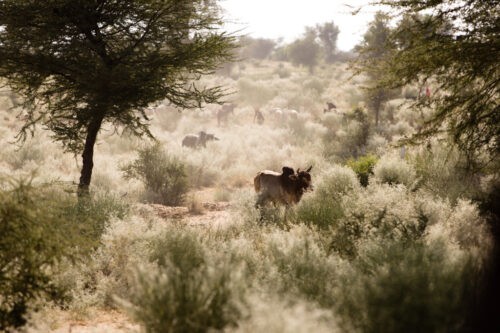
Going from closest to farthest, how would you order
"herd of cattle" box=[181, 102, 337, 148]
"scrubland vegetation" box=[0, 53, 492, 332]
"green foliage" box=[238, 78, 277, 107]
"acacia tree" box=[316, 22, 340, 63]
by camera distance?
"scrubland vegetation" box=[0, 53, 492, 332] < "herd of cattle" box=[181, 102, 337, 148] < "green foliage" box=[238, 78, 277, 107] < "acacia tree" box=[316, 22, 340, 63]

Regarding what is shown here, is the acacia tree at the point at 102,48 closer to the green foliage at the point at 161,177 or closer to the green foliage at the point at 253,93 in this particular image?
the green foliage at the point at 161,177

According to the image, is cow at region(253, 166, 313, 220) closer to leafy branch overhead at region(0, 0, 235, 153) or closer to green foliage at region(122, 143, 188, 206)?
leafy branch overhead at region(0, 0, 235, 153)

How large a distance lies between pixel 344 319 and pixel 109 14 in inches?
271

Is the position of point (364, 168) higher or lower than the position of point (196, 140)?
lower

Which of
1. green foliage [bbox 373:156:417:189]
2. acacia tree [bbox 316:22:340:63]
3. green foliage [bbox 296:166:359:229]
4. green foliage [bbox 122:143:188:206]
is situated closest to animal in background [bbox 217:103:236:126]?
green foliage [bbox 122:143:188:206]

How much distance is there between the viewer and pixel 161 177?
13414 millimetres

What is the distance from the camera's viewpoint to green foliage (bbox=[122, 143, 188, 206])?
13211mm

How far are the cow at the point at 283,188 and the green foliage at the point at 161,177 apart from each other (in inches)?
198

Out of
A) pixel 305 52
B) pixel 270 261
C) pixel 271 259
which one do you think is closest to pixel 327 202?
pixel 271 259

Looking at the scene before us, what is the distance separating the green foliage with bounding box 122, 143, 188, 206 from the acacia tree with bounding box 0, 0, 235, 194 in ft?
16.9

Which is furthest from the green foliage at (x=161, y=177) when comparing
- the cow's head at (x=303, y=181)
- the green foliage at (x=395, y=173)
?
the green foliage at (x=395, y=173)

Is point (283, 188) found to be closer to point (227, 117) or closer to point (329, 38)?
point (227, 117)

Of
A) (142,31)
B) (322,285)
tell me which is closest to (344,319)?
(322,285)

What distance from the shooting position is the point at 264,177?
9102mm
